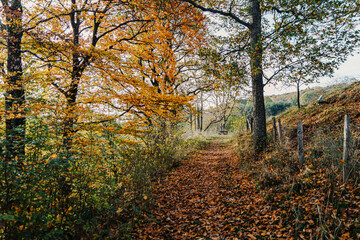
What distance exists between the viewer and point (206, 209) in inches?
183

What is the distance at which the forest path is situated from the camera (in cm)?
368

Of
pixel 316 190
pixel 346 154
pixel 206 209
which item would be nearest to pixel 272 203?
pixel 316 190

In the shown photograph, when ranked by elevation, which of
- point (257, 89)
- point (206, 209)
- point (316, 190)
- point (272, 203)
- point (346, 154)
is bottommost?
point (206, 209)

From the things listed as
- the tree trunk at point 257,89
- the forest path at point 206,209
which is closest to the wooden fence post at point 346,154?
the forest path at point 206,209

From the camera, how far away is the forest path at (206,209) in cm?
368

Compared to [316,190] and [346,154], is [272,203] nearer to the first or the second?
[316,190]

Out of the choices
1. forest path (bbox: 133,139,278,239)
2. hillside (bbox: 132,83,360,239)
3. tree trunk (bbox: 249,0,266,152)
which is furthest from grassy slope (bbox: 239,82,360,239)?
tree trunk (bbox: 249,0,266,152)

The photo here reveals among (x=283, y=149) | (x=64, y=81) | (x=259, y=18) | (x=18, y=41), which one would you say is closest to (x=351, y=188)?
(x=283, y=149)

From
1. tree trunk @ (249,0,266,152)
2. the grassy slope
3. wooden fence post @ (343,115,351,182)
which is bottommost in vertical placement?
the grassy slope

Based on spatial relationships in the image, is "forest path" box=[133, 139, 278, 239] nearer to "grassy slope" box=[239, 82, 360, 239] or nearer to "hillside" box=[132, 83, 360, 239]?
"hillside" box=[132, 83, 360, 239]

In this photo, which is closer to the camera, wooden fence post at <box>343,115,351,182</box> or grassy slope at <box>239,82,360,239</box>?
grassy slope at <box>239,82,360,239</box>

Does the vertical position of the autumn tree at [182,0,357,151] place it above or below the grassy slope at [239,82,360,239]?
above

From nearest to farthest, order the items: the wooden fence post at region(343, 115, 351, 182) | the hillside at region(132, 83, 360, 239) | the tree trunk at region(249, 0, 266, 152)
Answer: the hillside at region(132, 83, 360, 239), the wooden fence post at region(343, 115, 351, 182), the tree trunk at region(249, 0, 266, 152)

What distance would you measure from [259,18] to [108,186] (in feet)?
28.8
